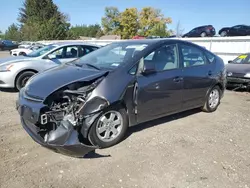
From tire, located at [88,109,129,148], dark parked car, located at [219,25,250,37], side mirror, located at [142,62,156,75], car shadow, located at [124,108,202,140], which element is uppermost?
dark parked car, located at [219,25,250,37]

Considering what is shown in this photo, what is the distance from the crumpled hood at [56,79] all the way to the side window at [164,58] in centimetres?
99

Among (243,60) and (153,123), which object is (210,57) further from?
(243,60)

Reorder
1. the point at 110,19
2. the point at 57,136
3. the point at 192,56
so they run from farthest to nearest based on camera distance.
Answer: the point at 110,19 → the point at 192,56 → the point at 57,136

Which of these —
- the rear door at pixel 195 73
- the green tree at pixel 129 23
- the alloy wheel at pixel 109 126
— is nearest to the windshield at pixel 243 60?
the rear door at pixel 195 73

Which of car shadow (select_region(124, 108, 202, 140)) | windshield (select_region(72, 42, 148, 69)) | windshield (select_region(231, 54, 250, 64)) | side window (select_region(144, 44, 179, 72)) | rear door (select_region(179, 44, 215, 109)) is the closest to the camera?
windshield (select_region(72, 42, 148, 69))

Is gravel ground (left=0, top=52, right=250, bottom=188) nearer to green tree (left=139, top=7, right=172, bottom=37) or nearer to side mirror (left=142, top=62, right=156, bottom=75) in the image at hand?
side mirror (left=142, top=62, right=156, bottom=75)

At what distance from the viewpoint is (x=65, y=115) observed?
3.46 m

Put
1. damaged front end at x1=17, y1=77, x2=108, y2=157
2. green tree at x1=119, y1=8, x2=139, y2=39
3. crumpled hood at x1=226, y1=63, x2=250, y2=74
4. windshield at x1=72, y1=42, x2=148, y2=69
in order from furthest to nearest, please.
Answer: green tree at x1=119, y1=8, x2=139, y2=39, crumpled hood at x1=226, y1=63, x2=250, y2=74, windshield at x1=72, y1=42, x2=148, y2=69, damaged front end at x1=17, y1=77, x2=108, y2=157

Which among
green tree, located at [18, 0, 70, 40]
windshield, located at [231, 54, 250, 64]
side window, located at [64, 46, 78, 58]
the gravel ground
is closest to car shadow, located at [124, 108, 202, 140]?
the gravel ground

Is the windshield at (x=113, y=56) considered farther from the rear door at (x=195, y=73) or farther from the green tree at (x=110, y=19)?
the green tree at (x=110, y=19)

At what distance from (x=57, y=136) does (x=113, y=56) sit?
5.83ft

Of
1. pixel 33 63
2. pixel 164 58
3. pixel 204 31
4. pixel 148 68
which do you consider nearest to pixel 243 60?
pixel 164 58

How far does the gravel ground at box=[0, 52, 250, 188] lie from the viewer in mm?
2883

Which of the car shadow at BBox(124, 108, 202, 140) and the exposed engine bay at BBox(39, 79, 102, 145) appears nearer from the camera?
the exposed engine bay at BBox(39, 79, 102, 145)
